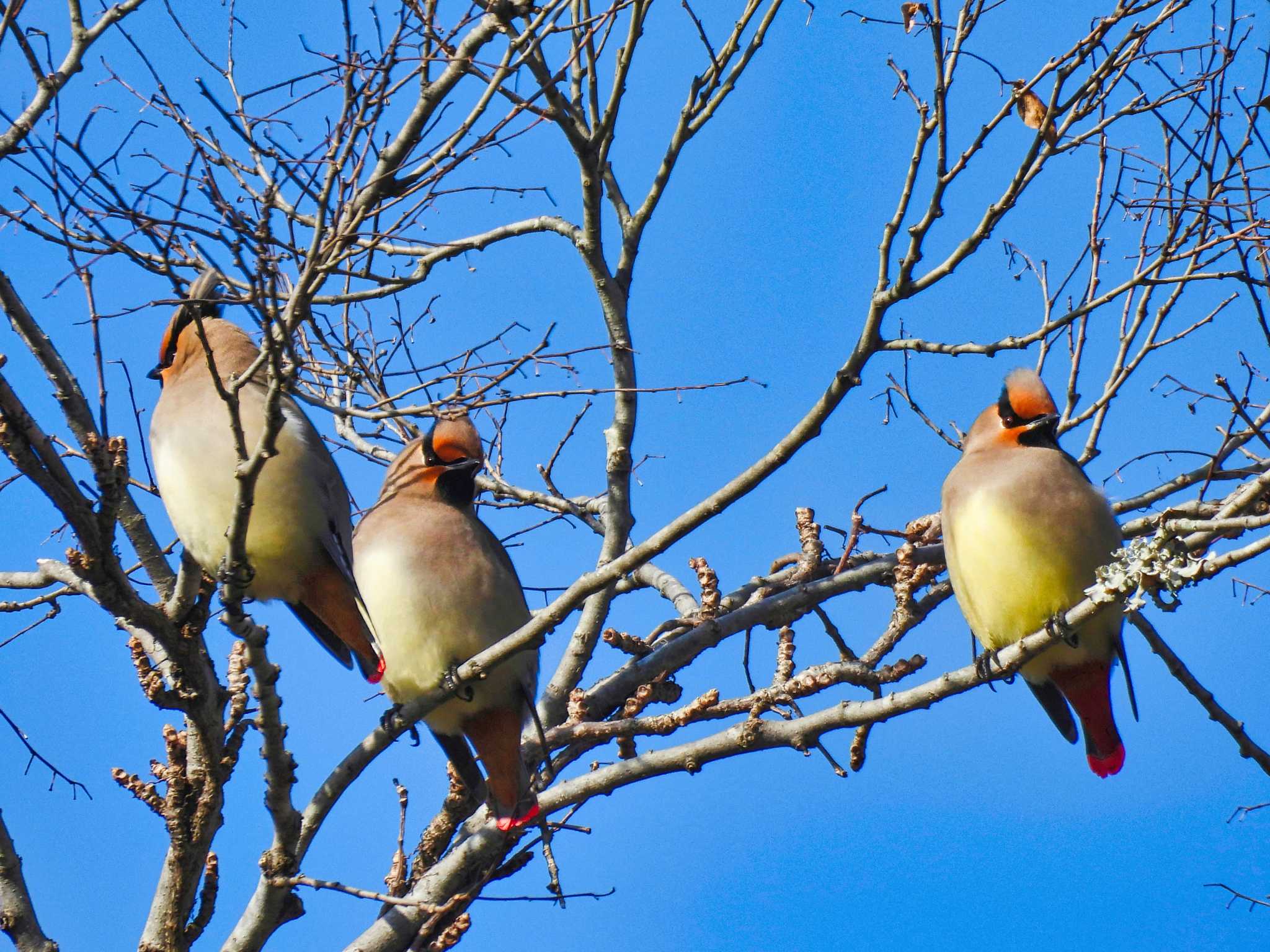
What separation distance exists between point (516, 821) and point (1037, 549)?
5.93ft

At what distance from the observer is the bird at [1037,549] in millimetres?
4266

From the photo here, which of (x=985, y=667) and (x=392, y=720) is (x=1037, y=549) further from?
(x=392, y=720)

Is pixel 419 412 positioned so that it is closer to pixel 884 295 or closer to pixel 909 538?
pixel 884 295

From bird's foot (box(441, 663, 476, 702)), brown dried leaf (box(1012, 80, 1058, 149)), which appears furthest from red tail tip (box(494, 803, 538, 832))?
brown dried leaf (box(1012, 80, 1058, 149))

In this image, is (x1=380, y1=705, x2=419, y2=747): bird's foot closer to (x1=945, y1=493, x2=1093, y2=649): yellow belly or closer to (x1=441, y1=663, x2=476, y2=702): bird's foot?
(x1=441, y1=663, x2=476, y2=702): bird's foot

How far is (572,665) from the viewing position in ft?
16.0

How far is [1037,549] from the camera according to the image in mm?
4266

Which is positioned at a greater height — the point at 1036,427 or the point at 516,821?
the point at 1036,427

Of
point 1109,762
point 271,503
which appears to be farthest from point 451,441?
point 1109,762

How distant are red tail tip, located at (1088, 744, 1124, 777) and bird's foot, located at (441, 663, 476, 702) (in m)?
A: 2.15

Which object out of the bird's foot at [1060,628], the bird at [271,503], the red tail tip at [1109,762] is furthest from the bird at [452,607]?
the red tail tip at [1109,762]

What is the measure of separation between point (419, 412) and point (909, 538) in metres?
1.87

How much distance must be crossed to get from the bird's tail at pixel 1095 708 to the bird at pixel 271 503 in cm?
228

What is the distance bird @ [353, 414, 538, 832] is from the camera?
14.1 ft
